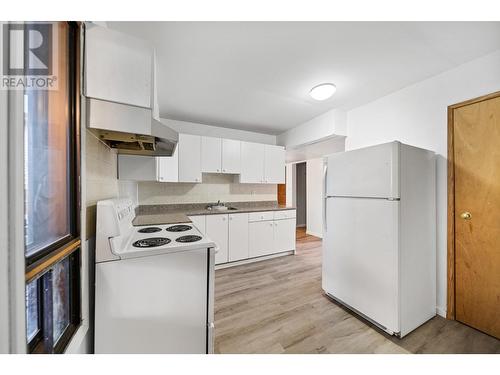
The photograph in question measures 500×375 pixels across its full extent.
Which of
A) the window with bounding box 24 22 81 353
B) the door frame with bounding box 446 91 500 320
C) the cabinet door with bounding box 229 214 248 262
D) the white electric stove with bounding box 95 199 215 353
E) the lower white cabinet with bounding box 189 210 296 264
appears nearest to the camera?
the window with bounding box 24 22 81 353

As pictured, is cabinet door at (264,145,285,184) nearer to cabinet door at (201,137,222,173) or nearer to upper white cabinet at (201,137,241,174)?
upper white cabinet at (201,137,241,174)

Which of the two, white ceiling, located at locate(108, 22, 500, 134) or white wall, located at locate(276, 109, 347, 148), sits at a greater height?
white ceiling, located at locate(108, 22, 500, 134)

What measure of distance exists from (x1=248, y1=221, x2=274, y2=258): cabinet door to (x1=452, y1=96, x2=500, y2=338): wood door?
2129 mm

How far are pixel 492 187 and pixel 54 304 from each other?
116 inches

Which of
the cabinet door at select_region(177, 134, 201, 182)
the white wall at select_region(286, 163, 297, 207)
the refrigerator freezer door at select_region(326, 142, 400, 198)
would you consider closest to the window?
the cabinet door at select_region(177, 134, 201, 182)

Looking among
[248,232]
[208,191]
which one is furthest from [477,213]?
[208,191]

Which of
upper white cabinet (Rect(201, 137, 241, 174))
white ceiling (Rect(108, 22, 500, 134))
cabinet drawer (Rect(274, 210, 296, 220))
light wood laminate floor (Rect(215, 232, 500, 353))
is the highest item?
white ceiling (Rect(108, 22, 500, 134))

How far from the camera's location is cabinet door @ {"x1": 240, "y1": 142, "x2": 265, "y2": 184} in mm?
3316

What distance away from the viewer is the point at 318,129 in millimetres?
2994

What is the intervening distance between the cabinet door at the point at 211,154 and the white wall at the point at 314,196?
289 cm

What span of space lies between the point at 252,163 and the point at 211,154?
735 mm

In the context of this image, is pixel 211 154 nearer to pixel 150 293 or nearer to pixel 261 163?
pixel 261 163
